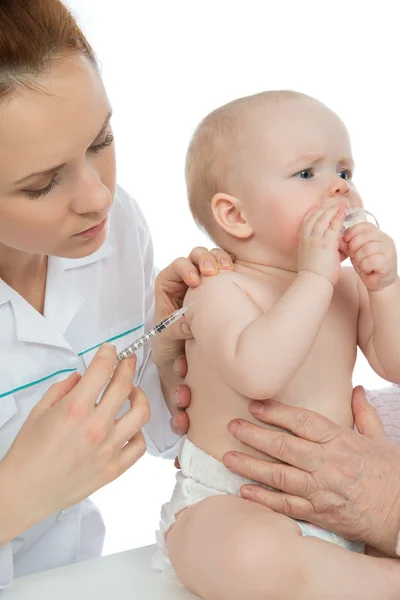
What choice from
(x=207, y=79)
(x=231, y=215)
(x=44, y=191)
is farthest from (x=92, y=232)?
(x=207, y=79)

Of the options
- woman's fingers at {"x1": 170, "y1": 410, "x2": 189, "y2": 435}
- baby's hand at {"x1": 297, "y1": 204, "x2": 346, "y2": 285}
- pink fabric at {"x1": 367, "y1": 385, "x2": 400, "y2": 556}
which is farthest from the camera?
pink fabric at {"x1": 367, "y1": 385, "x2": 400, "y2": 556}

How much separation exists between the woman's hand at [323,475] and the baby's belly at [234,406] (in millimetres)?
54

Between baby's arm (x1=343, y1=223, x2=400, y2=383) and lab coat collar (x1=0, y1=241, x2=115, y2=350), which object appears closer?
baby's arm (x1=343, y1=223, x2=400, y2=383)

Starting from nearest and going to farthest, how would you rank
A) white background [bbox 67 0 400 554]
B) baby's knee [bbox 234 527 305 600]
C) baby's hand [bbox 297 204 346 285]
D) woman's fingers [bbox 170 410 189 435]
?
baby's knee [bbox 234 527 305 600] < baby's hand [bbox 297 204 346 285] < woman's fingers [bbox 170 410 189 435] < white background [bbox 67 0 400 554]

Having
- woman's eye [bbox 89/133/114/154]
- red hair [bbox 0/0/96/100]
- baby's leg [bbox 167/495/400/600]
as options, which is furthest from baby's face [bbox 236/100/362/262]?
baby's leg [bbox 167/495/400/600]

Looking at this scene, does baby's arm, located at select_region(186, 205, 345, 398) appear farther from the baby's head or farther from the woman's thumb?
the woman's thumb

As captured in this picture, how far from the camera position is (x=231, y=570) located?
53.8 inches

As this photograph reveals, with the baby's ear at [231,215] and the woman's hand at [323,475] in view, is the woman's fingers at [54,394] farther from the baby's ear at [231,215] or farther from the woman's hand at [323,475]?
the baby's ear at [231,215]

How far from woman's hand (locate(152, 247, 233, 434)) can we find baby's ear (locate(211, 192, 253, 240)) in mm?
46

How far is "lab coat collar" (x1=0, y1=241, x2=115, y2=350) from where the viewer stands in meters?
1.68

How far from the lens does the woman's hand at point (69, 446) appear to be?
1.37 m

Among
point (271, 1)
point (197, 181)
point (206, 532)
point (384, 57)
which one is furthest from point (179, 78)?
point (206, 532)

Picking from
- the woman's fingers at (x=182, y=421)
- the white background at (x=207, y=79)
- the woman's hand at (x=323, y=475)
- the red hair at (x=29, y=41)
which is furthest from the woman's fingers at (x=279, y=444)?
the white background at (x=207, y=79)

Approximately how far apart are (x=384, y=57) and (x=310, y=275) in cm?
236
